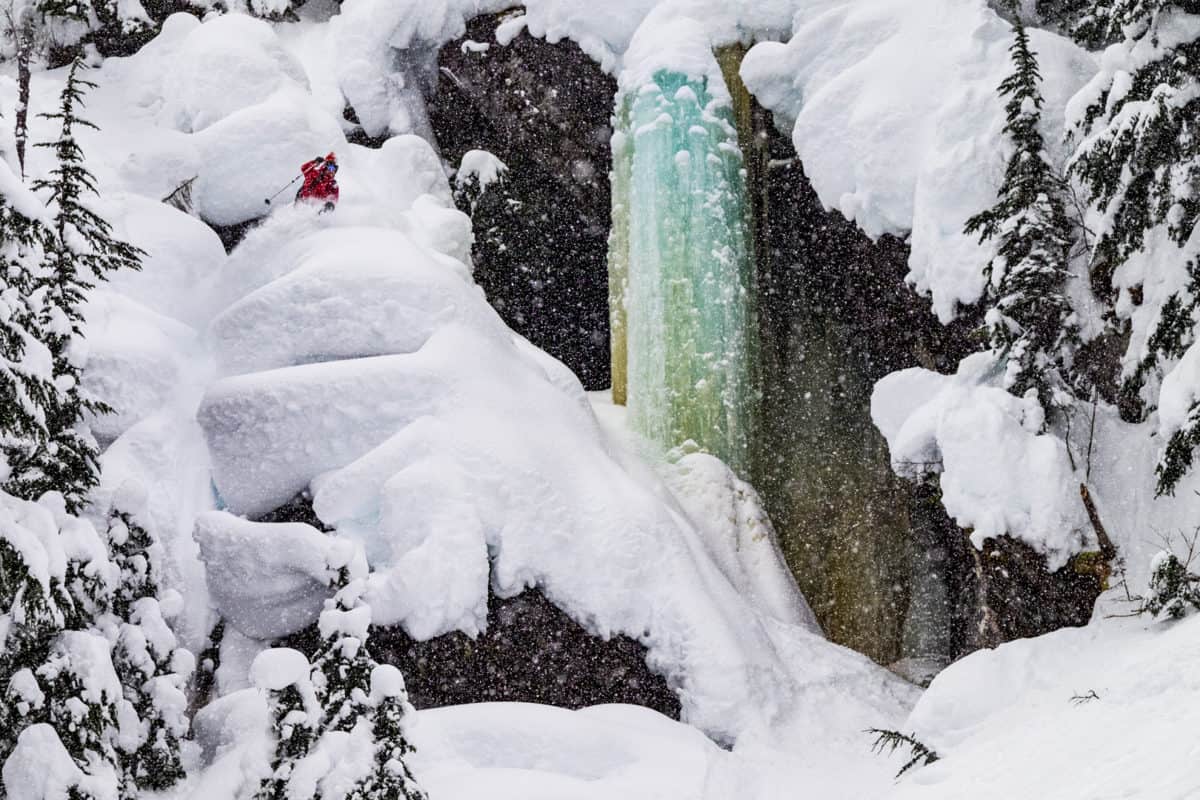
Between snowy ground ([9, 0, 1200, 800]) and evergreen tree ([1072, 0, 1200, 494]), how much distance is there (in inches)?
51.0

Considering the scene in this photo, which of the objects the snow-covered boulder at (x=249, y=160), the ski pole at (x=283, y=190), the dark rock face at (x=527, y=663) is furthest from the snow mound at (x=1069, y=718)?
the snow-covered boulder at (x=249, y=160)

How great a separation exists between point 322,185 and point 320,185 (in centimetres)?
2

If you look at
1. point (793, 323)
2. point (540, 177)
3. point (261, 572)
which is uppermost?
point (540, 177)

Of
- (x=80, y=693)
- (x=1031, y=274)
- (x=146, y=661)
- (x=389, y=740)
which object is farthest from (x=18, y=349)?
(x=1031, y=274)

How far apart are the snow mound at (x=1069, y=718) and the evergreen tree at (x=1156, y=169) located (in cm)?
136

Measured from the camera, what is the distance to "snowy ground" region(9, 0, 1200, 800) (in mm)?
7383

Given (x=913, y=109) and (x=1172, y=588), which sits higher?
(x=913, y=109)

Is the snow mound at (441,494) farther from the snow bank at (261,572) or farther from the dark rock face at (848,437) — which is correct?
the dark rock face at (848,437)

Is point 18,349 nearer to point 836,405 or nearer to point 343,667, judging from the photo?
point 343,667

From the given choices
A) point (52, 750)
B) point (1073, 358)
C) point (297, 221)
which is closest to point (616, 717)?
point (52, 750)

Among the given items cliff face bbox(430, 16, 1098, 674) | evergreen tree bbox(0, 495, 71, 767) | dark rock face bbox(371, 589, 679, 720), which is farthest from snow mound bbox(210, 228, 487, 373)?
evergreen tree bbox(0, 495, 71, 767)

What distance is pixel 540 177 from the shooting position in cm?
1596

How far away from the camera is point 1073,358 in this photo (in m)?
8.70

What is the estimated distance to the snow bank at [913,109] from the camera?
31.3 feet
